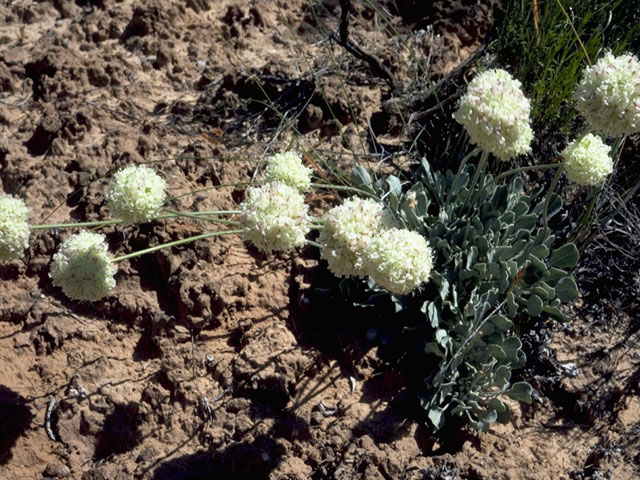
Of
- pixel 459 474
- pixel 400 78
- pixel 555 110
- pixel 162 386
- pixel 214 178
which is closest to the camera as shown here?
pixel 459 474

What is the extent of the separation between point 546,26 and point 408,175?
1310mm

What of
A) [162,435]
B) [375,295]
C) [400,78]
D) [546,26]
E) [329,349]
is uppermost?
[546,26]

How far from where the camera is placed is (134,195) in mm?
2963

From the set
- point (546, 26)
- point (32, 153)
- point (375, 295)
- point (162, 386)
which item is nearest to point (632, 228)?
point (546, 26)

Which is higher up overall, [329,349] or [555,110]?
[555,110]

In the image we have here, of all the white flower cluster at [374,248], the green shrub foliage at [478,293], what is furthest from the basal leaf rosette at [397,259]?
the green shrub foliage at [478,293]

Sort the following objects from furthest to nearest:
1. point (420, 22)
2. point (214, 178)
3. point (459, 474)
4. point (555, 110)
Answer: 1. point (420, 22)
2. point (214, 178)
3. point (555, 110)
4. point (459, 474)

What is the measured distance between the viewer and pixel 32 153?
468cm

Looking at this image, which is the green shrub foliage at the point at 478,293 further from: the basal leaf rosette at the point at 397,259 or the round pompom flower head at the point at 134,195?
the round pompom flower head at the point at 134,195

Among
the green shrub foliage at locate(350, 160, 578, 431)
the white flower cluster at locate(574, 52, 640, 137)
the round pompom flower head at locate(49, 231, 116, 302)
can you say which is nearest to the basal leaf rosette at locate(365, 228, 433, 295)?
the green shrub foliage at locate(350, 160, 578, 431)

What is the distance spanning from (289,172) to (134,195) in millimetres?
728

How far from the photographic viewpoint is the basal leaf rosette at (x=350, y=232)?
2.75 meters

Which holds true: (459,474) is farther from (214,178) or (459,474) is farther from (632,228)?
(214,178)

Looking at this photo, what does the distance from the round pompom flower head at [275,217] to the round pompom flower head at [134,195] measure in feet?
1.59
